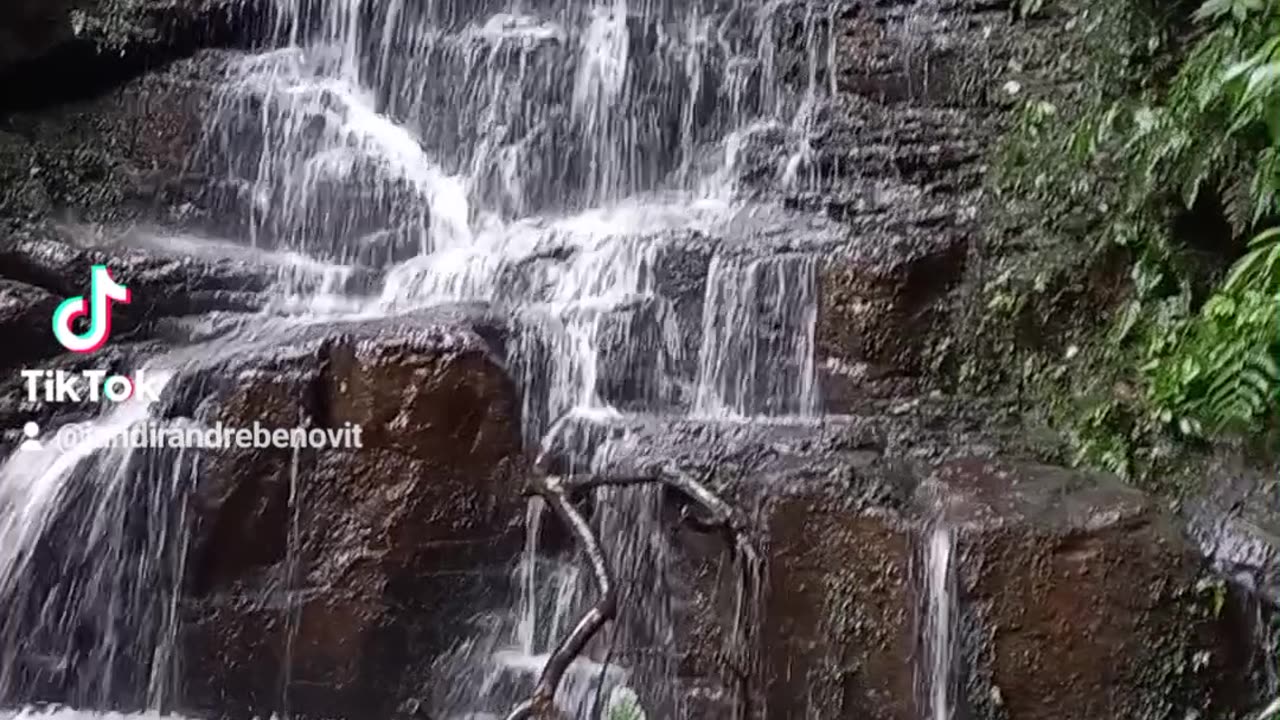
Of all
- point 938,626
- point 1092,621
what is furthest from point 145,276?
point 1092,621

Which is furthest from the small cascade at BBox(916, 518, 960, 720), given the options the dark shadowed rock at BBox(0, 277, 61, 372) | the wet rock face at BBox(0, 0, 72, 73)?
the wet rock face at BBox(0, 0, 72, 73)

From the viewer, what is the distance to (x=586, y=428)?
3.96 meters

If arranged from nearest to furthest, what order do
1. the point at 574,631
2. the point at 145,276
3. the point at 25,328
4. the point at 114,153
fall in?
the point at 574,631
the point at 25,328
the point at 145,276
the point at 114,153

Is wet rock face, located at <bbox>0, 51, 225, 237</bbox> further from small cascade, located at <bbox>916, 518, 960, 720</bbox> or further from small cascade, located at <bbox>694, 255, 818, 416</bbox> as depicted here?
small cascade, located at <bbox>916, 518, 960, 720</bbox>

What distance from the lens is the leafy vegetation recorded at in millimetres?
3141

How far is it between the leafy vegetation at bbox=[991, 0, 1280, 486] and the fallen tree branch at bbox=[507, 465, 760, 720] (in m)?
1.19

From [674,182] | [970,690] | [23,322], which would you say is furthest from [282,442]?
[674,182]

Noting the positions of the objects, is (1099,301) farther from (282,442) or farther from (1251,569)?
(282,442)

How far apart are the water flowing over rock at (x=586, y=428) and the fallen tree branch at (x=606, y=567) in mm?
37

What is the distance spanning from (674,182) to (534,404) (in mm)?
1754

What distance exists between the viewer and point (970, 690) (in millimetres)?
3098

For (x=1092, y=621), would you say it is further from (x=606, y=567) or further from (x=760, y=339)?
(x=760, y=339)

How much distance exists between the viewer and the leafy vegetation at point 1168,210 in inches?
124

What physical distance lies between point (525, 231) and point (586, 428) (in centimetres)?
154
